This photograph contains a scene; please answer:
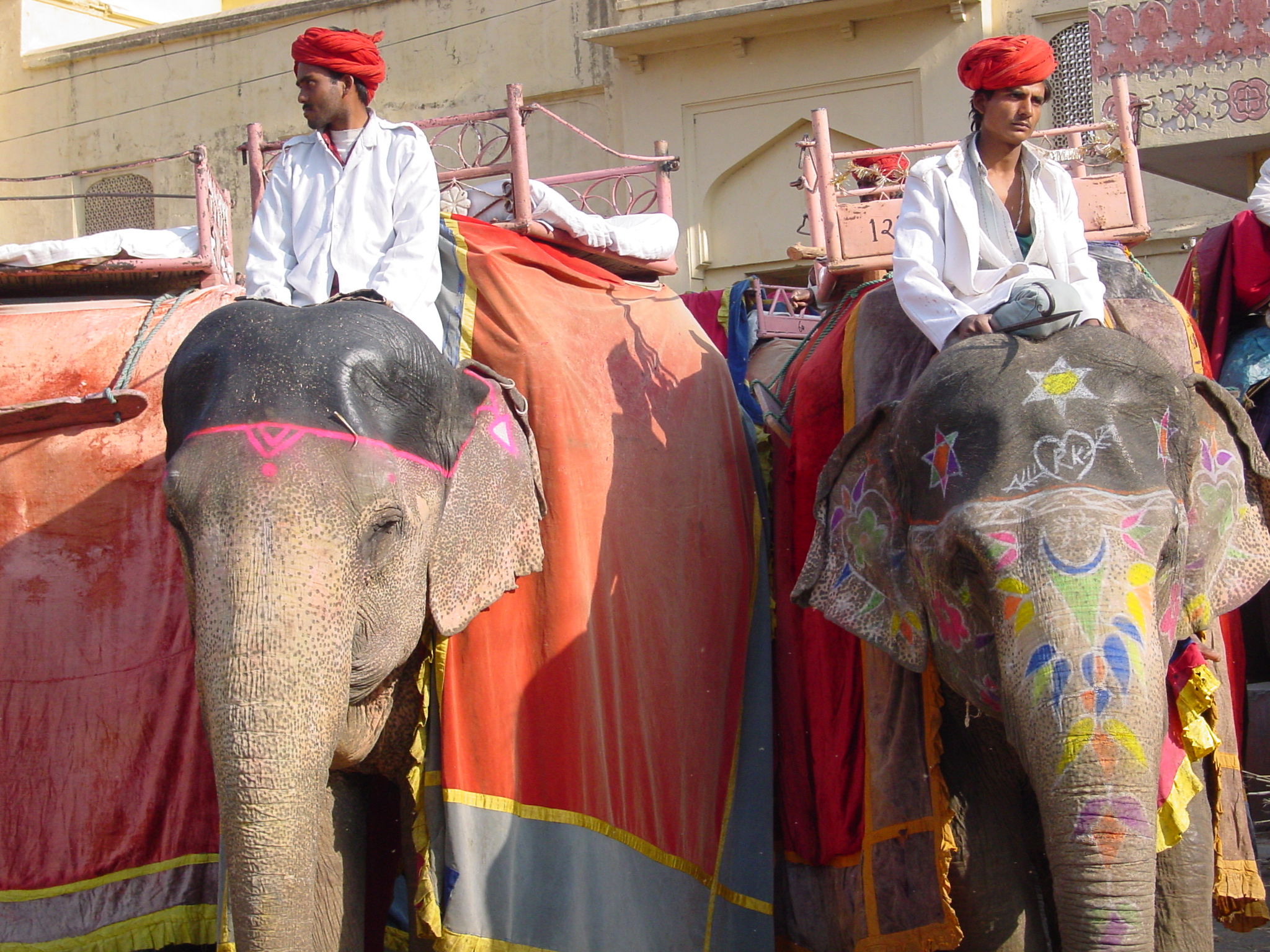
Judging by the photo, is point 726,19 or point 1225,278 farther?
point 726,19

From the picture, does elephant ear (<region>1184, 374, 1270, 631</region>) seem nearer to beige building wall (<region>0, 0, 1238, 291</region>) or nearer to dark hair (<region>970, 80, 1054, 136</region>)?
dark hair (<region>970, 80, 1054, 136</region>)

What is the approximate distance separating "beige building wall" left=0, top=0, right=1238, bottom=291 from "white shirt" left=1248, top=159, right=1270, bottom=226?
20.6 feet

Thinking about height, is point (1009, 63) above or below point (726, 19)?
below

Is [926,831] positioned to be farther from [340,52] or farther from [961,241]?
[340,52]

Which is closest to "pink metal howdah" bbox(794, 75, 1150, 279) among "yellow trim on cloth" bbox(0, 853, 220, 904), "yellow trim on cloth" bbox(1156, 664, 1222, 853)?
"yellow trim on cloth" bbox(1156, 664, 1222, 853)

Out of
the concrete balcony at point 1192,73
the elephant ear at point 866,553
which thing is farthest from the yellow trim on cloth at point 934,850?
the concrete balcony at point 1192,73

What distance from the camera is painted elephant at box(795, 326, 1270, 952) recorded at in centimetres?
283

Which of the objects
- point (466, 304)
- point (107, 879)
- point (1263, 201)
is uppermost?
point (1263, 201)

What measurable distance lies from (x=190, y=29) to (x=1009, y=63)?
38.9 feet

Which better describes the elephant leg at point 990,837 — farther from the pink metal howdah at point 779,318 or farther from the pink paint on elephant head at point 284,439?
the pink metal howdah at point 779,318

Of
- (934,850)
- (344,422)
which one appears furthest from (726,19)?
(344,422)

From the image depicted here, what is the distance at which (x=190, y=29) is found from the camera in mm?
14297

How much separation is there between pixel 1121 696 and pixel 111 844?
2.61 metres

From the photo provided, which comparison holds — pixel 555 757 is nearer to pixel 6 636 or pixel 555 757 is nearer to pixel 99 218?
pixel 6 636
